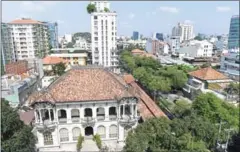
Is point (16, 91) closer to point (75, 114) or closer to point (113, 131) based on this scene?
point (75, 114)

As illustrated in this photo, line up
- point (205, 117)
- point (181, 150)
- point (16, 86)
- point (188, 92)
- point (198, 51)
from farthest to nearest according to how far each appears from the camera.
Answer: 1. point (198, 51)
2. point (188, 92)
3. point (16, 86)
4. point (205, 117)
5. point (181, 150)

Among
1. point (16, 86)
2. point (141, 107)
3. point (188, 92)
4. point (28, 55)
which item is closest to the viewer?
point (141, 107)

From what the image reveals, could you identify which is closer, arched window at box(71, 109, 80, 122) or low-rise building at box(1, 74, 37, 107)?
arched window at box(71, 109, 80, 122)

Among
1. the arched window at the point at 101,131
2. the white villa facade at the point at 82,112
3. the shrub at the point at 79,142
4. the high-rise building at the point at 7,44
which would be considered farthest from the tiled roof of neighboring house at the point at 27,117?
the high-rise building at the point at 7,44

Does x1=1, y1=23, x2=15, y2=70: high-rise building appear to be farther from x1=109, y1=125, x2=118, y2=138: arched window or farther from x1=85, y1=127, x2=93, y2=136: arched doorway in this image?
x1=109, y1=125, x2=118, y2=138: arched window

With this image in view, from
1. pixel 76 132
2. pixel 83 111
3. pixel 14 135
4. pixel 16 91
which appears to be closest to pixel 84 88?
pixel 83 111

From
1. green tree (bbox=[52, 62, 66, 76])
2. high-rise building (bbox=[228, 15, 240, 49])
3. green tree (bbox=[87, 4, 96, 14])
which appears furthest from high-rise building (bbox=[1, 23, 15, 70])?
high-rise building (bbox=[228, 15, 240, 49])

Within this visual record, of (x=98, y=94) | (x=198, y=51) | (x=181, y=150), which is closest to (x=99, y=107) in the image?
(x=98, y=94)

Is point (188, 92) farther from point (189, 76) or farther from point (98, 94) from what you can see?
point (98, 94)
